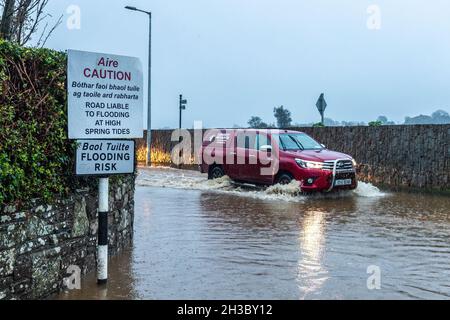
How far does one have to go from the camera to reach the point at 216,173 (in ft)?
57.0

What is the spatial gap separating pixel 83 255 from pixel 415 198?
11.1 meters

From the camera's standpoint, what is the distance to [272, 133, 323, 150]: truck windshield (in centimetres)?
1518

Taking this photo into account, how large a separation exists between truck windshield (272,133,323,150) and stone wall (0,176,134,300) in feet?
29.7

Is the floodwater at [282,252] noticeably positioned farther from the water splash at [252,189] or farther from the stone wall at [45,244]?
the water splash at [252,189]

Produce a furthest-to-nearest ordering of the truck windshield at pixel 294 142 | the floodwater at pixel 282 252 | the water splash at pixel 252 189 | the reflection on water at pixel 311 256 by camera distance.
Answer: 1. the truck windshield at pixel 294 142
2. the water splash at pixel 252 189
3. the reflection on water at pixel 311 256
4. the floodwater at pixel 282 252

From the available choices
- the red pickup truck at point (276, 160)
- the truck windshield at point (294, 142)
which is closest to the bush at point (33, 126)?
the red pickup truck at point (276, 160)

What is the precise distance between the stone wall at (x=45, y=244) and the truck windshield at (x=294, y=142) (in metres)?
9.06

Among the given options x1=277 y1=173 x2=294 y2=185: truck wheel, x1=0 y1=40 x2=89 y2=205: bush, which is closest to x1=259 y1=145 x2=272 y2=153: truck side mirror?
x1=277 y1=173 x2=294 y2=185: truck wheel

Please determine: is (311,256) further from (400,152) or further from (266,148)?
(400,152)

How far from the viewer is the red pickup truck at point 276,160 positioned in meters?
14.2

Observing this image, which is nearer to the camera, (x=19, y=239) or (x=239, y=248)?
(x=19, y=239)

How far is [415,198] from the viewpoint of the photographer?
15297 mm

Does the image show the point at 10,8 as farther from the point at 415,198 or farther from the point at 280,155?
the point at 415,198
